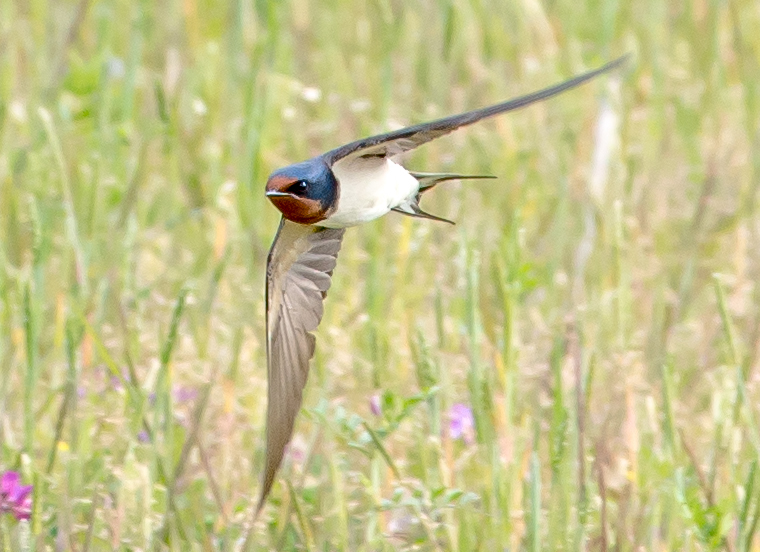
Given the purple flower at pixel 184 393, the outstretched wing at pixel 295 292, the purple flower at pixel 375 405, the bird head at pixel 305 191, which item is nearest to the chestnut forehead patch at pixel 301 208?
the bird head at pixel 305 191

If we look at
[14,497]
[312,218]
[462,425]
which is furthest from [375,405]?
[14,497]

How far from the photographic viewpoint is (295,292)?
3.07m

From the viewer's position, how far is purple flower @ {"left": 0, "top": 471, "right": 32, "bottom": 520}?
8.82 ft

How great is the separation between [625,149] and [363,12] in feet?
4.34

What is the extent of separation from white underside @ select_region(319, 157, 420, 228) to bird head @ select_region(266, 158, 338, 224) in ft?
0.06

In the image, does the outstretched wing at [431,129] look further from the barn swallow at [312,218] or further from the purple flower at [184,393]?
the purple flower at [184,393]

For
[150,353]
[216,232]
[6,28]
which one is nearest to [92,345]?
[150,353]

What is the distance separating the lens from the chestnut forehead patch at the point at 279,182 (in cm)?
273

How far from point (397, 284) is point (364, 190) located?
99 centimetres

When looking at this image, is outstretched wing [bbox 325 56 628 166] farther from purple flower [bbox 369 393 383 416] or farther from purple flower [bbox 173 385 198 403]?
purple flower [bbox 173 385 198 403]

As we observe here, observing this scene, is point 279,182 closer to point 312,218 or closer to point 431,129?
point 312,218

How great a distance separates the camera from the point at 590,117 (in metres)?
4.80

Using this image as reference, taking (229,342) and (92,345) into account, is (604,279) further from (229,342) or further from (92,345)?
(92,345)

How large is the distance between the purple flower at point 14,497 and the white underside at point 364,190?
25.3 inches
